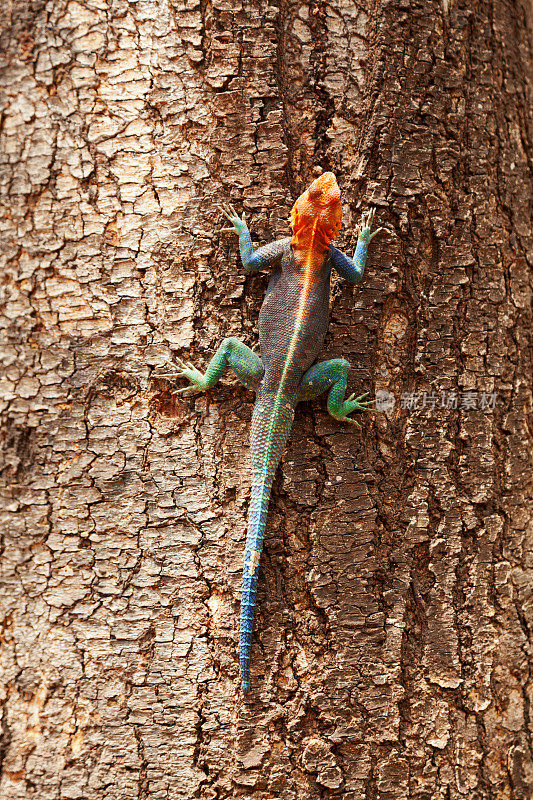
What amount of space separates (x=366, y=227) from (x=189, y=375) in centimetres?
94

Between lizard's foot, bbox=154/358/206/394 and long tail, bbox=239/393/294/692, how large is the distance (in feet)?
0.79

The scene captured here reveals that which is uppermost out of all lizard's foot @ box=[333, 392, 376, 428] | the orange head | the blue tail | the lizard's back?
the orange head

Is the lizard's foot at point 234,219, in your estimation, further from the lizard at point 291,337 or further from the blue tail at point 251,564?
the blue tail at point 251,564

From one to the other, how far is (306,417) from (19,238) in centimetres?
150

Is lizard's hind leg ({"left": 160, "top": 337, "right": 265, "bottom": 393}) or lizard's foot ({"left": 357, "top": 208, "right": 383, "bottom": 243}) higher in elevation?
lizard's foot ({"left": 357, "top": 208, "right": 383, "bottom": 243})

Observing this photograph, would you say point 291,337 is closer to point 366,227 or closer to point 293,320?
point 293,320

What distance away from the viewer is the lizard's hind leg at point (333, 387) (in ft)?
7.78

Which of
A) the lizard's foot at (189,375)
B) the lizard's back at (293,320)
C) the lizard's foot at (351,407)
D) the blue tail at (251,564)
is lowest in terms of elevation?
the blue tail at (251,564)

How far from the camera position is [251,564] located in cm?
225

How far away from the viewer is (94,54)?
2.57 m

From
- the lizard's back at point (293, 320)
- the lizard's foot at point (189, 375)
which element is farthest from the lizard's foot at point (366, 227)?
the lizard's foot at point (189, 375)

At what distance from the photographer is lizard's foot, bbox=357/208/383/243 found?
8.07ft

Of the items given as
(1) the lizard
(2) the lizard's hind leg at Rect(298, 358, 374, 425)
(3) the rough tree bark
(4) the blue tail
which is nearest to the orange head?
(1) the lizard

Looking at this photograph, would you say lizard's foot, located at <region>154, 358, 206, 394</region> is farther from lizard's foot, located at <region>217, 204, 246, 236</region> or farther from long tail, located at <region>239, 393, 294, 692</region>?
lizard's foot, located at <region>217, 204, 246, 236</region>
